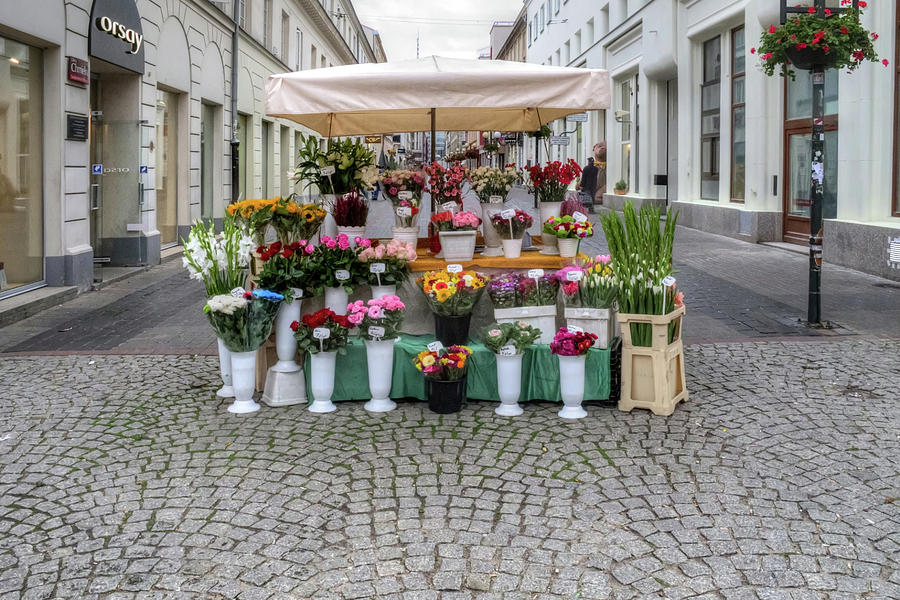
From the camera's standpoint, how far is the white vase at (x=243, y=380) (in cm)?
573

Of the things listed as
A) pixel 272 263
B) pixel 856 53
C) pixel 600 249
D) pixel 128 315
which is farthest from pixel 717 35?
pixel 272 263

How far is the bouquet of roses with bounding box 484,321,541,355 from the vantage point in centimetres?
562

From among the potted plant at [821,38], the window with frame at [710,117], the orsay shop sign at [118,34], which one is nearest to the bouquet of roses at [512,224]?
the potted plant at [821,38]

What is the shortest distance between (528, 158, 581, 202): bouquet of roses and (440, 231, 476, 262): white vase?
77 cm

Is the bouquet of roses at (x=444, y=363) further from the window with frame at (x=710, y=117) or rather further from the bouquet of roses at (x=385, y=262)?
the window with frame at (x=710, y=117)

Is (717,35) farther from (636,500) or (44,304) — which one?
(636,500)

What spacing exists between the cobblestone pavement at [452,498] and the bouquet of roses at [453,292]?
2.28 feet

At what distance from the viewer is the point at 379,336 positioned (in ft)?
18.5

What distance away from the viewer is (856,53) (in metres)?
8.67

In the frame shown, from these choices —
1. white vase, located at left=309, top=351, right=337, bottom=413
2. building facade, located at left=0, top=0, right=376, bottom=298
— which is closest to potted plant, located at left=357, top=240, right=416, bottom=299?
white vase, located at left=309, top=351, right=337, bottom=413

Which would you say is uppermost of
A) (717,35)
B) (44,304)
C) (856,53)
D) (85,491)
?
(717,35)

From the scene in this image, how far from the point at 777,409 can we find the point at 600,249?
30.4 ft

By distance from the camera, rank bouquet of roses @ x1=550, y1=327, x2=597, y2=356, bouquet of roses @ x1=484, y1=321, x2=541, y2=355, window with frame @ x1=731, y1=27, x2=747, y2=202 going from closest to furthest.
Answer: bouquet of roses @ x1=550, y1=327, x2=597, y2=356, bouquet of roses @ x1=484, y1=321, x2=541, y2=355, window with frame @ x1=731, y1=27, x2=747, y2=202

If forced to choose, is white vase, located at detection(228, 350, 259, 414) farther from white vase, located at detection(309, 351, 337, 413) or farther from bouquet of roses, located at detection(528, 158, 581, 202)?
bouquet of roses, located at detection(528, 158, 581, 202)
